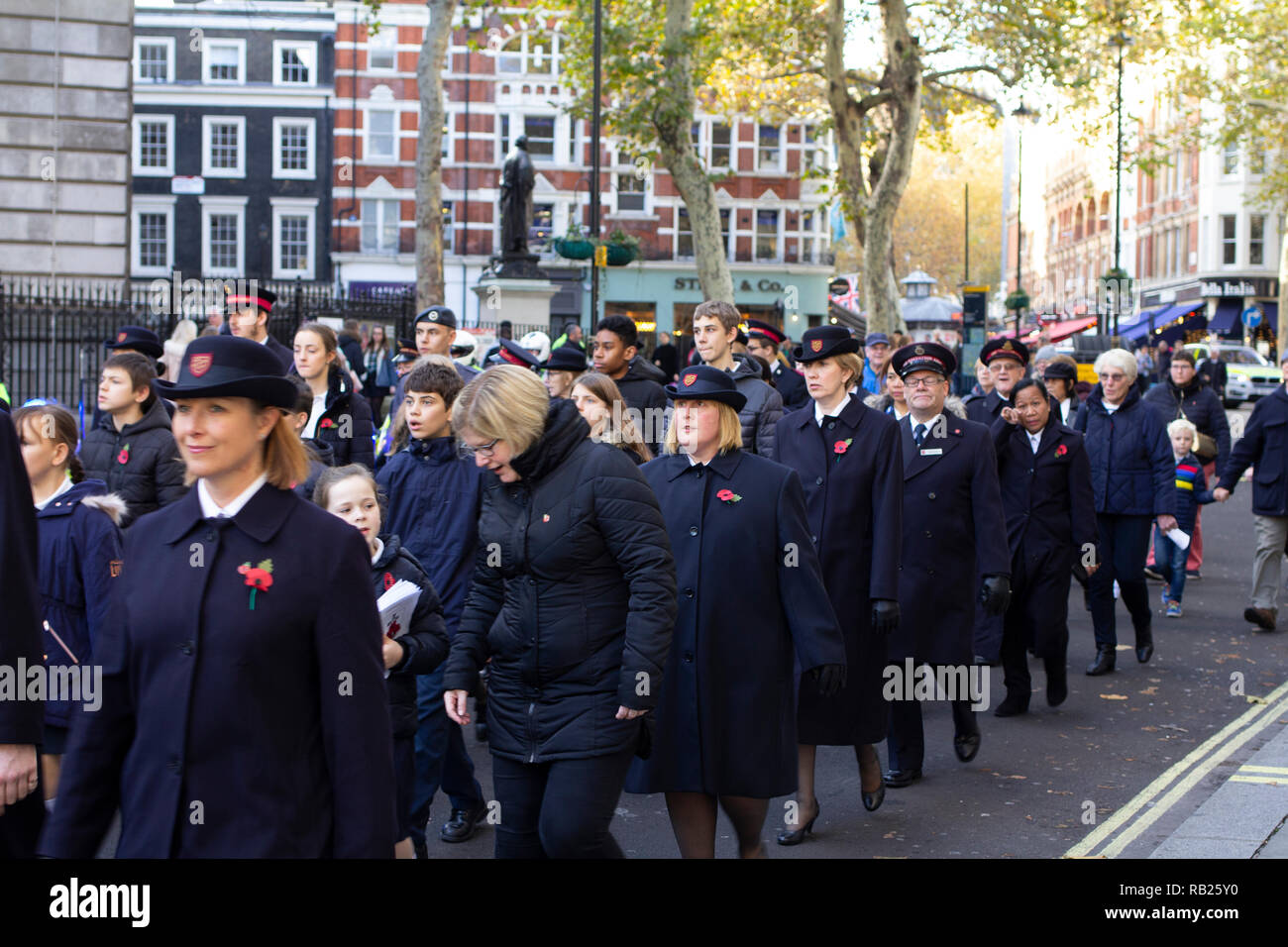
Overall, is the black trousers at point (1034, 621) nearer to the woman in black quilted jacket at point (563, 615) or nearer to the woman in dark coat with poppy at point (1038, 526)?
the woman in dark coat with poppy at point (1038, 526)

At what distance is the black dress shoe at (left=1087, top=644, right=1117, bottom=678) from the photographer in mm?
10547

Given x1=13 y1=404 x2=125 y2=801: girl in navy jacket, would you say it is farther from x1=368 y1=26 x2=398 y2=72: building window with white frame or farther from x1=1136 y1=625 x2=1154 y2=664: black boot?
x1=368 y1=26 x2=398 y2=72: building window with white frame

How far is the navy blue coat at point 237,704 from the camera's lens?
125 inches

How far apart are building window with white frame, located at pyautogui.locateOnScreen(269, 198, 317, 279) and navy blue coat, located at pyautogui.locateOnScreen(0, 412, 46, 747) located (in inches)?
2136

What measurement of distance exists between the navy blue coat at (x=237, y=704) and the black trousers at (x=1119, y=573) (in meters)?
8.13

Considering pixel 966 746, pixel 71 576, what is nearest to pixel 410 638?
pixel 71 576

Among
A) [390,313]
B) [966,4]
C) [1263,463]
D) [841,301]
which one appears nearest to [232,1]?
[841,301]

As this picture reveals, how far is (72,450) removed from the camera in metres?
5.80

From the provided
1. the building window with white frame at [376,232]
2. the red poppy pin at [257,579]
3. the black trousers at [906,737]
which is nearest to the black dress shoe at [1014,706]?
the black trousers at [906,737]

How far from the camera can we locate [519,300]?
24188 millimetres

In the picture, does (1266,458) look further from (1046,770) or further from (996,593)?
(996,593)

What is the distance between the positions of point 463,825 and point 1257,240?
63278 millimetres

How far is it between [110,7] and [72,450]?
14.0m

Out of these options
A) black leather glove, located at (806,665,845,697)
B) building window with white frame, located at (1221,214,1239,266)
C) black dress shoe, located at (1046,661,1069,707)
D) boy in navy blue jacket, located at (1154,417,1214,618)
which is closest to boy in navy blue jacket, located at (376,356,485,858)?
black leather glove, located at (806,665,845,697)
